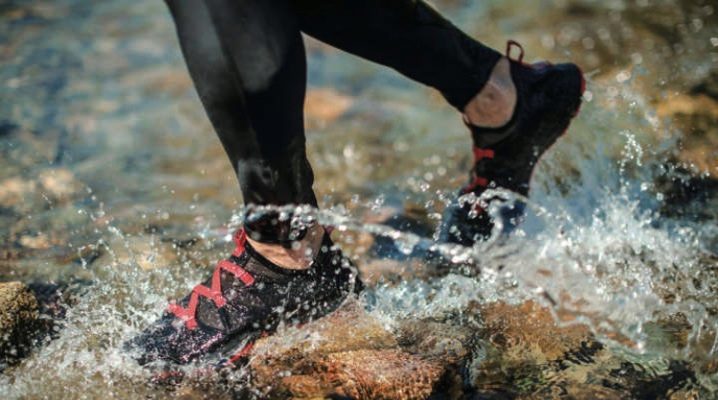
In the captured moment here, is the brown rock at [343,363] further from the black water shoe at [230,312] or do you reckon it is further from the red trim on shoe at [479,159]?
the red trim on shoe at [479,159]

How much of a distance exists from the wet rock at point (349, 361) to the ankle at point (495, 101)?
0.70m

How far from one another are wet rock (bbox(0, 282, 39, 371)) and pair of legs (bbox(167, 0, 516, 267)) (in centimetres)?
80

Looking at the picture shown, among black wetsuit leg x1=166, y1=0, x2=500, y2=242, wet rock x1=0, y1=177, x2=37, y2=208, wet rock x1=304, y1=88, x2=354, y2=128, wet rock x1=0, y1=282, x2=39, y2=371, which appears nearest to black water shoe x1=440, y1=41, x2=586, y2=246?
black wetsuit leg x1=166, y1=0, x2=500, y2=242

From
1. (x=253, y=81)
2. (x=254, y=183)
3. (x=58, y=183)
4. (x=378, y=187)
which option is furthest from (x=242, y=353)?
(x=58, y=183)

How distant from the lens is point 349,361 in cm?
200

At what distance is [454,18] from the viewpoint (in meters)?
5.22

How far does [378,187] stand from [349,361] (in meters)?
1.54

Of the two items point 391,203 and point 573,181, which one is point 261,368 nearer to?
point 391,203

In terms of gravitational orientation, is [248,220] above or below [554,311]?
above

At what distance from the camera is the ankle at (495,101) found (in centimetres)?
229

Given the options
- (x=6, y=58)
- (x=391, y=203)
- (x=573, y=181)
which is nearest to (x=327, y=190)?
(x=391, y=203)

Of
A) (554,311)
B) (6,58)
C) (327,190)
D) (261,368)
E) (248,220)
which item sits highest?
(248,220)

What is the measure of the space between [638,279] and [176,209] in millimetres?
2009

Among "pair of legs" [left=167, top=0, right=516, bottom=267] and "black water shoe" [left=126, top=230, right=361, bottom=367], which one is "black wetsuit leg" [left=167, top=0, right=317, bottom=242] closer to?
"pair of legs" [left=167, top=0, right=516, bottom=267]
